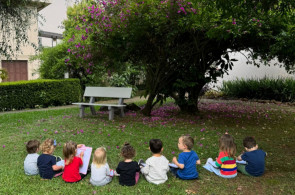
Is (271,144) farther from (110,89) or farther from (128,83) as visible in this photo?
(128,83)

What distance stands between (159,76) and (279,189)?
18.2 ft

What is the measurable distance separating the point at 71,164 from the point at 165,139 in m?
2.68

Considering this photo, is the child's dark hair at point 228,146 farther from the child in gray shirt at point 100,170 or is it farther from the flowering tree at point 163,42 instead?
the flowering tree at point 163,42

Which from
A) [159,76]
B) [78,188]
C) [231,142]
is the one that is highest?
[159,76]

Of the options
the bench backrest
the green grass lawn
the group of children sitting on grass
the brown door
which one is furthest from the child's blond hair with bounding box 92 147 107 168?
the brown door

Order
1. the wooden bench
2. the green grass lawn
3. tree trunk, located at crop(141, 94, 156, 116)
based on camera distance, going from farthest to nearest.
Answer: tree trunk, located at crop(141, 94, 156, 116)
the wooden bench
the green grass lawn

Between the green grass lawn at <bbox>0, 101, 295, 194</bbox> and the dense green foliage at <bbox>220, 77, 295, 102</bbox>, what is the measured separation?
3.36m

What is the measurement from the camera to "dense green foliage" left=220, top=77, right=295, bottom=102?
13.3 m

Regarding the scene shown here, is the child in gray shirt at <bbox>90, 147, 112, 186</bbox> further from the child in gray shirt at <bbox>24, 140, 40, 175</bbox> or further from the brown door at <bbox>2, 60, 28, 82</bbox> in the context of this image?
the brown door at <bbox>2, 60, 28, 82</bbox>

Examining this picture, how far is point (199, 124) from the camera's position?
26.3ft

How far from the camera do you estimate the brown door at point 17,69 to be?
1937 centimetres

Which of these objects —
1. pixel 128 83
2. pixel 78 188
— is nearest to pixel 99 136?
pixel 78 188

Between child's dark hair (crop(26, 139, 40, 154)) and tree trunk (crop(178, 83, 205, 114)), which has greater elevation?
tree trunk (crop(178, 83, 205, 114))

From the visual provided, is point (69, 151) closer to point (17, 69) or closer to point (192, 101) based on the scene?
point (192, 101)
